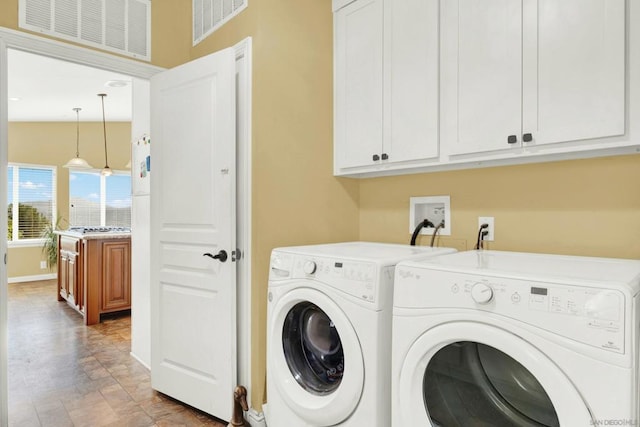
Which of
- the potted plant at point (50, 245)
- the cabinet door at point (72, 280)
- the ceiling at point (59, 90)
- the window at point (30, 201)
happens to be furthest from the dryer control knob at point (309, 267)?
the window at point (30, 201)

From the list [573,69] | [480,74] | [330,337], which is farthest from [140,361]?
[573,69]

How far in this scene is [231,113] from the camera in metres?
2.05

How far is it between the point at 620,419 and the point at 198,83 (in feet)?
7.47

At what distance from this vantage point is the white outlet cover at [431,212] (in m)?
2.14

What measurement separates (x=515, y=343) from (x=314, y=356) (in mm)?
961

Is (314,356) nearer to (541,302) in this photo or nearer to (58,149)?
(541,302)

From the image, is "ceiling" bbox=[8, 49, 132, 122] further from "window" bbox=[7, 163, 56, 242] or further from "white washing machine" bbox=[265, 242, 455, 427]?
"white washing machine" bbox=[265, 242, 455, 427]

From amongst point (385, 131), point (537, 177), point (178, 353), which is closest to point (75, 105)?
point (178, 353)

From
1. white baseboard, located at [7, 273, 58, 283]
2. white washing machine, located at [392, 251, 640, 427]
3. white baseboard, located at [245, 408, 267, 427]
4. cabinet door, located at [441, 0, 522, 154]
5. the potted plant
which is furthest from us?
the potted plant

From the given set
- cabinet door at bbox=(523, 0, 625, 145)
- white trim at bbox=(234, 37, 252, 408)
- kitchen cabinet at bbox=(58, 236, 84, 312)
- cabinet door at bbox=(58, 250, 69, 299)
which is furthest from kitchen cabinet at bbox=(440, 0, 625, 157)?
cabinet door at bbox=(58, 250, 69, 299)

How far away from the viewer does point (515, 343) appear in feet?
3.39

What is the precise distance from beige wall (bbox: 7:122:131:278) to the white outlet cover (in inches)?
269

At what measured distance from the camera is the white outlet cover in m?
2.14

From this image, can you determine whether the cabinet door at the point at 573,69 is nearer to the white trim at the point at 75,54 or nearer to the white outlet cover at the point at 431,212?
the white outlet cover at the point at 431,212
